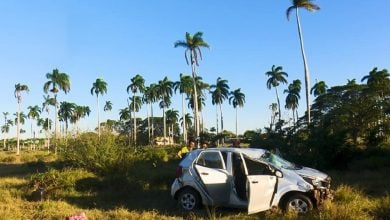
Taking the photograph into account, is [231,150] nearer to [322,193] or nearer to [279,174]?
[279,174]

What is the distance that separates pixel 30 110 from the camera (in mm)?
112125

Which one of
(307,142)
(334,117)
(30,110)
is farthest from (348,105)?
(30,110)

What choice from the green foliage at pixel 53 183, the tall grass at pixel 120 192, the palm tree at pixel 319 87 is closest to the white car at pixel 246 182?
the tall grass at pixel 120 192

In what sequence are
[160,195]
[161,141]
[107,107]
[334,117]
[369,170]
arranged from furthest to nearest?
1. [107,107]
2. [161,141]
3. [334,117]
4. [369,170]
5. [160,195]

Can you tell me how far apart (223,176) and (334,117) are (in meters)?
14.4

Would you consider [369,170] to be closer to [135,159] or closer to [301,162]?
[301,162]

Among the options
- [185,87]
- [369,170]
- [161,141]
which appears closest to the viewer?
[369,170]

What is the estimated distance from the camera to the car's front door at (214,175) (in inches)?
449

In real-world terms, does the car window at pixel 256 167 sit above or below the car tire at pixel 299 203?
above


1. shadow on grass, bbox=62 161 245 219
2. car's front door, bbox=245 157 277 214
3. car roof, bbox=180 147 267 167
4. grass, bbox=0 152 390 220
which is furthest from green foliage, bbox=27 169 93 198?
car's front door, bbox=245 157 277 214

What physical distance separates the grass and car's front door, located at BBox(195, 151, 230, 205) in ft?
1.37

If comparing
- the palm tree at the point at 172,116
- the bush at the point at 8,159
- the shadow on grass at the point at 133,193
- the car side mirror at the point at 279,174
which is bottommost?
the shadow on grass at the point at 133,193

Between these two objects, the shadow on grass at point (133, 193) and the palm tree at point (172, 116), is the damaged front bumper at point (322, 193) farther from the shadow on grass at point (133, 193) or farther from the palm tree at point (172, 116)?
the palm tree at point (172, 116)

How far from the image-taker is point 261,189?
10461 millimetres
